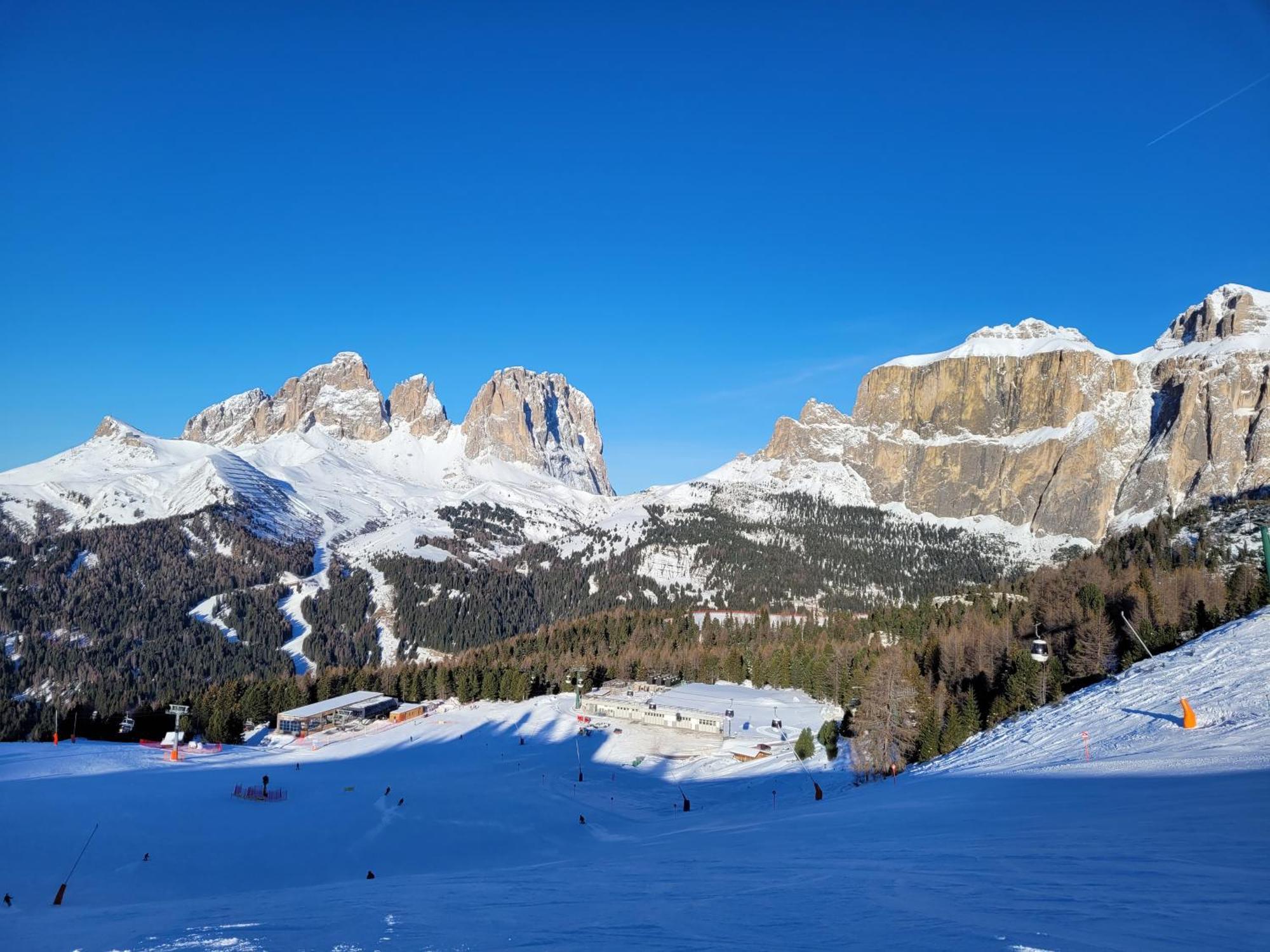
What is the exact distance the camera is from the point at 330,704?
3396 inches

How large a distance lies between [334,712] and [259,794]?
1691 inches

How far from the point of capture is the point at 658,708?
259 ft

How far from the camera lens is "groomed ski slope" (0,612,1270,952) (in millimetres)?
8773

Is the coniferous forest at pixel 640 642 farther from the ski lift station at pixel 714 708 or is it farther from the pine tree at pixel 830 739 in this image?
the ski lift station at pixel 714 708

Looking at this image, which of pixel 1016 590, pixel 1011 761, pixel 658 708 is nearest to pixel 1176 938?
pixel 1011 761

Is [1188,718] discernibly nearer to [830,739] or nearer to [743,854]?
[743,854]

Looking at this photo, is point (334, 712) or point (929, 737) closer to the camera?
point (929, 737)

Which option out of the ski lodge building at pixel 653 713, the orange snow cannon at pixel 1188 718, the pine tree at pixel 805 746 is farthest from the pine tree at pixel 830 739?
the orange snow cannon at pixel 1188 718

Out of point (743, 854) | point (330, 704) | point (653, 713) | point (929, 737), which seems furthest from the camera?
point (330, 704)

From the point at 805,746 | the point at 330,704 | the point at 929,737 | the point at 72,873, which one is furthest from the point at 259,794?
the point at 330,704

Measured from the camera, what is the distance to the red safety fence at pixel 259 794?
138 ft

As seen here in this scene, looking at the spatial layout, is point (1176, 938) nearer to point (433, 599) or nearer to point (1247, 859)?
point (1247, 859)

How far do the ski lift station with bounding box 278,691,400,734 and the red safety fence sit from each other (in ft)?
127

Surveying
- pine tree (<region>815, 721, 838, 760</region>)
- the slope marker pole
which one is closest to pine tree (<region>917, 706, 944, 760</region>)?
pine tree (<region>815, 721, 838, 760</region>)
